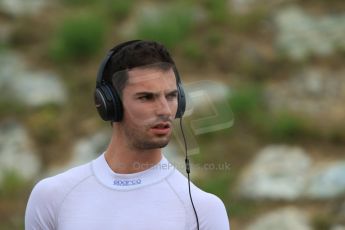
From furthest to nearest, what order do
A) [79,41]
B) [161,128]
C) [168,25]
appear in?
[79,41] → [168,25] → [161,128]

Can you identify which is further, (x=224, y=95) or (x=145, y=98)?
(x=224, y=95)

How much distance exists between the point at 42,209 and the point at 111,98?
466 mm

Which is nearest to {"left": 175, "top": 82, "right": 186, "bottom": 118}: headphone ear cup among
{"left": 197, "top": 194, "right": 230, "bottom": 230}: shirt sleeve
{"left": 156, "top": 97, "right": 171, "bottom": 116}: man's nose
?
{"left": 156, "top": 97, "right": 171, "bottom": 116}: man's nose

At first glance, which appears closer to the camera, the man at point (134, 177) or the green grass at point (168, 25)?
the man at point (134, 177)

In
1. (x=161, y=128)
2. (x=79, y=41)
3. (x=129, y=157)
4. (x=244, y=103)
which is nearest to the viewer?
(x=161, y=128)

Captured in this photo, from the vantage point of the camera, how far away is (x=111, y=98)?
3.43 metres

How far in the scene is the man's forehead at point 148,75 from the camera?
3.37 meters

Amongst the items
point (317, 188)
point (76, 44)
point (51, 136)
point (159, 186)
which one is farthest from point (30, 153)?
point (159, 186)

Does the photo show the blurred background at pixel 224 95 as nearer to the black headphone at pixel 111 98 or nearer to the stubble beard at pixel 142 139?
the black headphone at pixel 111 98

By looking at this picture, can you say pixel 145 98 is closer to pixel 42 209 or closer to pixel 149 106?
pixel 149 106

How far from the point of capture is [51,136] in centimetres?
927

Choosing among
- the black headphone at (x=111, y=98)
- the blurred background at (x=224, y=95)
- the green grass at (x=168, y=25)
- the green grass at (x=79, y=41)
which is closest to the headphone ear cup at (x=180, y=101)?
the black headphone at (x=111, y=98)

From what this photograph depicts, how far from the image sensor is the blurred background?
827cm

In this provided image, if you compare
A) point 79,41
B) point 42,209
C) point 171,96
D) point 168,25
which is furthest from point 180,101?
point 79,41
